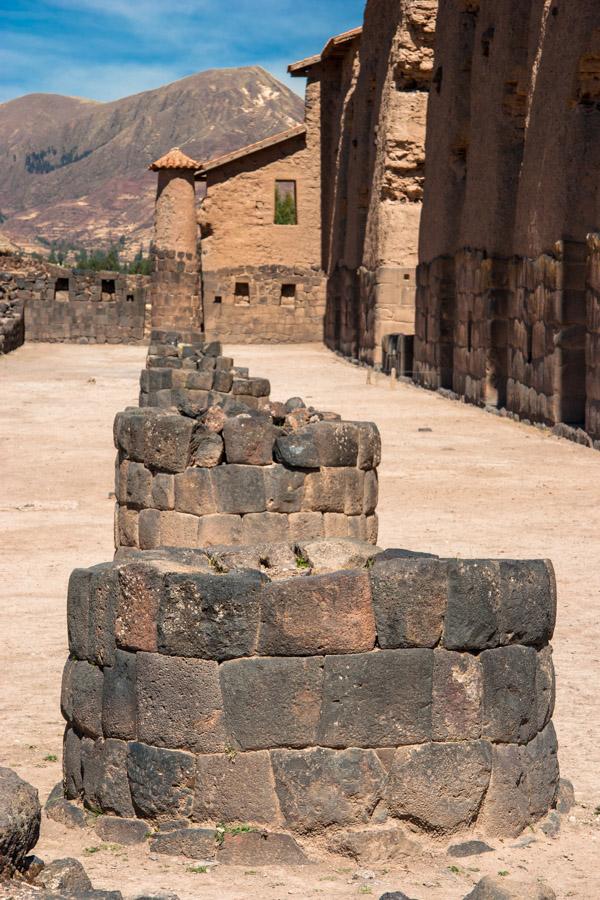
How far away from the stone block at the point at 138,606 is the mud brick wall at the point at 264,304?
3538 cm

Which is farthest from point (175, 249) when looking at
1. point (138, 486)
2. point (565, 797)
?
point (565, 797)

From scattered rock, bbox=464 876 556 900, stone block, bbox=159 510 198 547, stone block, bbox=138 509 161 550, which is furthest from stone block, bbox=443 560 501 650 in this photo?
stone block, bbox=138 509 161 550

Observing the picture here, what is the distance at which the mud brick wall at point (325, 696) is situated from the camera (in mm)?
4535

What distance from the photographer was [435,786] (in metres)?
4.59

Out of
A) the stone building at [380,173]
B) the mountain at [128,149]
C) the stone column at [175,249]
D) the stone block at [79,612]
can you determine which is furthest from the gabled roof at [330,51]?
the mountain at [128,149]

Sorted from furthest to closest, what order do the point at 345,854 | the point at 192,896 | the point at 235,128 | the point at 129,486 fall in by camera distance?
the point at 235,128 < the point at 129,486 < the point at 345,854 < the point at 192,896

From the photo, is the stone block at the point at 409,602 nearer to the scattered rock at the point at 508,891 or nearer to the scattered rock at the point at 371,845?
the scattered rock at the point at 371,845

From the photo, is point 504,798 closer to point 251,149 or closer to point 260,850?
point 260,850

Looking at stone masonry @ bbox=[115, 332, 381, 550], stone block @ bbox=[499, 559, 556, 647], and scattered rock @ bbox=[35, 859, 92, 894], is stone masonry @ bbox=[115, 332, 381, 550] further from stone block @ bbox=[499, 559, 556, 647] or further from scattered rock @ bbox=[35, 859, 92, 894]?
scattered rock @ bbox=[35, 859, 92, 894]

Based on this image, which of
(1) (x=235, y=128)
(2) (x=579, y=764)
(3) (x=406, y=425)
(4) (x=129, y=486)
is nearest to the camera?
(2) (x=579, y=764)

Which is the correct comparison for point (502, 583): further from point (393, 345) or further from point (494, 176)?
point (393, 345)

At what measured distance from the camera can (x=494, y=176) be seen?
66.2 feet

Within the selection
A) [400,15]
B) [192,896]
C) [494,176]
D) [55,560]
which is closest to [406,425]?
[494,176]

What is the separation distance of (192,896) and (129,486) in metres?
5.09
